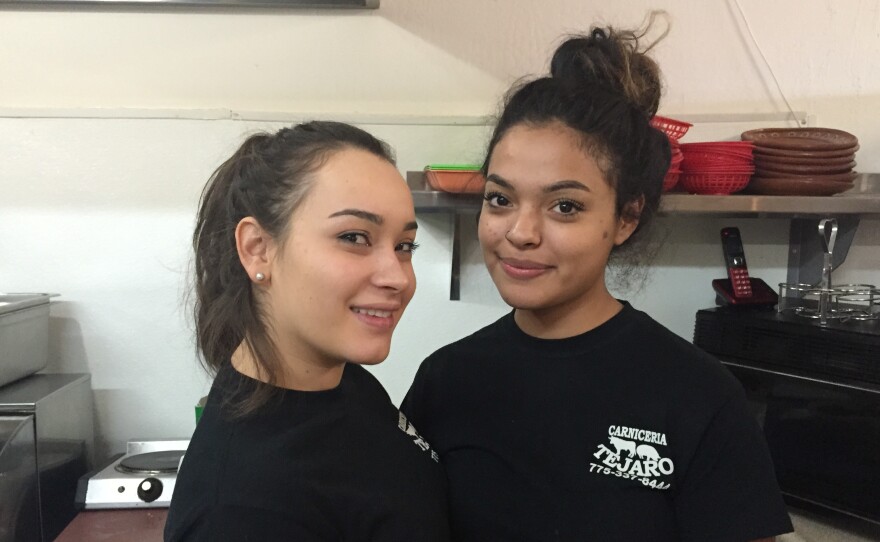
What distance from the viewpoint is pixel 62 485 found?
1452 millimetres

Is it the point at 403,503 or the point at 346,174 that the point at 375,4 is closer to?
the point at 346,174

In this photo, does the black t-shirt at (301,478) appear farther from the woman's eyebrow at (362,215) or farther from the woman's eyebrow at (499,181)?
the woman's eyebrow at (499,181)

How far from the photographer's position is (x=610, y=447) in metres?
0.87

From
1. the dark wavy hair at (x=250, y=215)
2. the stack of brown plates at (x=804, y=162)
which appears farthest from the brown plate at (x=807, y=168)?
the dark wavy hair at (x=250, y=215)

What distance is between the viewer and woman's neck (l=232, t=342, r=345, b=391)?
776 millimetres

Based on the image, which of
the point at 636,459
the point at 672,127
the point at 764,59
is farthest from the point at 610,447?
the point at 764,59

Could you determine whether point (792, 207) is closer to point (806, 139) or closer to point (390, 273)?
point (806, 139)

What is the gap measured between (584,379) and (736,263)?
94 cm

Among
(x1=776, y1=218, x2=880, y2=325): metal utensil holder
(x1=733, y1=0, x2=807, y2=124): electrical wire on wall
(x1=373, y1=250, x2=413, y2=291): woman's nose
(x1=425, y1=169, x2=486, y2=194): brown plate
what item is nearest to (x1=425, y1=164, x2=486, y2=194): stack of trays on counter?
(x1=425, y1=169, x2=486, y2=194): brown plate

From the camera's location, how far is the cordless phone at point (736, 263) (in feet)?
5.32

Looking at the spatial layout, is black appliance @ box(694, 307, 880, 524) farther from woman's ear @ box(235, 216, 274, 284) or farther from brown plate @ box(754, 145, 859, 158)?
woman's ear @ box(235, 216, 274, 284)

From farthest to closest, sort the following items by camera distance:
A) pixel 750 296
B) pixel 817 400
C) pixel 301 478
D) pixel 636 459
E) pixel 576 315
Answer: pixel 750 296, pixel 817 400, pixel 576 315, pixel 636 459, pixel 301 478

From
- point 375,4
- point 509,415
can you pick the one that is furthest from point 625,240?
point 375,4

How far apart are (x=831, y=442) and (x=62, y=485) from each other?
67.1 inches
